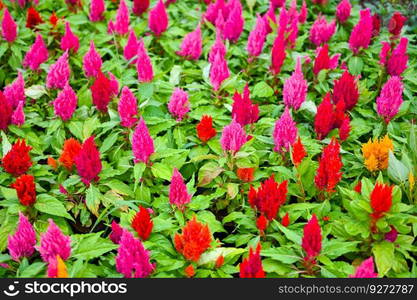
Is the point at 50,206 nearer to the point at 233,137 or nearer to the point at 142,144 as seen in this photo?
the point at 142,144

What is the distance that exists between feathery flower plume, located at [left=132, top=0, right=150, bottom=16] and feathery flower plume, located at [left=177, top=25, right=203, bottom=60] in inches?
35.1

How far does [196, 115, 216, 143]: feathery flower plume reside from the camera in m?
3.48

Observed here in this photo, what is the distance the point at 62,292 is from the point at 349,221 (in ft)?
5.27

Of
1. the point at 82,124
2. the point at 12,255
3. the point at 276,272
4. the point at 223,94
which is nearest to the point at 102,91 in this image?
the point at 82,124

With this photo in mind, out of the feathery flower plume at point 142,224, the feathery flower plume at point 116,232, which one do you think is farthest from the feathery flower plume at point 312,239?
the feathery flower plume at point 116,232

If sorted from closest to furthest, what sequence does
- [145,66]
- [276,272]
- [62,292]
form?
1. [62,292]
2. [276,272]
3. [145,66]

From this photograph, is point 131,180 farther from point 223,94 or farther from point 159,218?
point 223,94

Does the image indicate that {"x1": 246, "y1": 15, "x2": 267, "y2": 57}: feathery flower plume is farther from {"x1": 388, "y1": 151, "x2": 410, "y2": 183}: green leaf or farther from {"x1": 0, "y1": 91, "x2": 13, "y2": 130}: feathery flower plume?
{"x1": 0, "y1": 91, "x2": 13, "y2": 130}: feathery flower plume

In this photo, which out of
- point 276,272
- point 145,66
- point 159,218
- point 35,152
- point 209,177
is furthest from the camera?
point 145,66

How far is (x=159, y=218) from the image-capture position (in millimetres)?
3100

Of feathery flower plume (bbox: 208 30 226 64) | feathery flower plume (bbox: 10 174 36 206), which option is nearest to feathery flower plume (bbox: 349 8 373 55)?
feathery flower plume (bbox: 208 30 226 64)

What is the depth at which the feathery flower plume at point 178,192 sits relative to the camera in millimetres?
3001

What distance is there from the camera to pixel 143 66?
4027 millimetres

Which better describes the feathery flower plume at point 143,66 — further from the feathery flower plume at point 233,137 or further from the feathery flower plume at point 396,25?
the feathery flower plume at point 396,25
